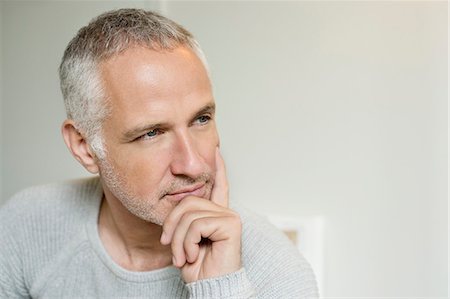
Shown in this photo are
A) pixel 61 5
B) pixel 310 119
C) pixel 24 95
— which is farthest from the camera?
pixel 24 95

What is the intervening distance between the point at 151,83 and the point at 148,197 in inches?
10.2

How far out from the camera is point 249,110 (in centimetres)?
192

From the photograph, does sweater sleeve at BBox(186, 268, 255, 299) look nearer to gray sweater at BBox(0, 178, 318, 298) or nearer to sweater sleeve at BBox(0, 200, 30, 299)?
gray sweater at BBox(0, 178, 318, 298)

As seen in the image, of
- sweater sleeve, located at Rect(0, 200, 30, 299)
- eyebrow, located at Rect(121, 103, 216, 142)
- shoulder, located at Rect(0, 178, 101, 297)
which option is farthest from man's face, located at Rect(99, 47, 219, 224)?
sweater sleeve, located at Rect(0, 200, 30, 299)

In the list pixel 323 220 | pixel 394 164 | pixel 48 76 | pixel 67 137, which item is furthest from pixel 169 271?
pixel 48 76

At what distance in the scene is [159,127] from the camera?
1.31 meters

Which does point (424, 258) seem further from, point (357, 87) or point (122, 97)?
point (122, 97)

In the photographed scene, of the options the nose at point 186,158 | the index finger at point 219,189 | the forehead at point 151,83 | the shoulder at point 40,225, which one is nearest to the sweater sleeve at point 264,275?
the index finger at point 219,189

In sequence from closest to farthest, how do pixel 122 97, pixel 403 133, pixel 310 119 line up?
pixel 122 97 < pixel 403 133 < pixel 310 119

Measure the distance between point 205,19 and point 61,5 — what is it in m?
0.64

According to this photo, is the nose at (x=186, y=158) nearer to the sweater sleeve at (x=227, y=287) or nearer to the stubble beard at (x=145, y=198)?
the stubble beard at (x=145, y=198)

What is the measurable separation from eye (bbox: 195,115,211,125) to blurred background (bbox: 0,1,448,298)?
530 mm

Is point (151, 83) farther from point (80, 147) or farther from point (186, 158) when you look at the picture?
point (80, 147)

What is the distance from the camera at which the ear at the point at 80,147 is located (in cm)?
152
